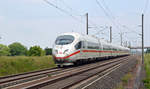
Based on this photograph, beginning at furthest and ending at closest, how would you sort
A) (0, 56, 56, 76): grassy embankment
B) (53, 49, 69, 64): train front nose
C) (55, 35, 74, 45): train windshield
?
(55, 35, 74, 45): train windshield
(53, 49, 69, 64): train front nose
(0, 56, 56, 76): grassy embankment

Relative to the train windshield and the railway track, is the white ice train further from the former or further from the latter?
the railway track

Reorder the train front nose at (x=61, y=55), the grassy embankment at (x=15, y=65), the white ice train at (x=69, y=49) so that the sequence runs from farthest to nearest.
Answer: the white ice train at (x=69, y=49), the train front nose at (x=61, y=55), the grassy embankment at (x=15, y=65)

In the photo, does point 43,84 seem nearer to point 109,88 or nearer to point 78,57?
point 109,88

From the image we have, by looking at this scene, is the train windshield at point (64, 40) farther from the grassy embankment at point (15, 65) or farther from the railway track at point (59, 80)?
the railway track at point (59, 80)

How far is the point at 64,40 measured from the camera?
19.7m

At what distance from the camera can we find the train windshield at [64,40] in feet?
63.7

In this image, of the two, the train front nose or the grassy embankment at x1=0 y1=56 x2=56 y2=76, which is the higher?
the train front nose

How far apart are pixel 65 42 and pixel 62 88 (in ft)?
35.3

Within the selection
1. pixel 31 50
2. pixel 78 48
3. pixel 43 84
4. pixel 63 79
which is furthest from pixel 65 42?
pixel 31 50

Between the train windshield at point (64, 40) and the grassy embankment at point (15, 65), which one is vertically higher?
the train windshield at point (64, 40)

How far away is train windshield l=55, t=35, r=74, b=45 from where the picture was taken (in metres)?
19.4

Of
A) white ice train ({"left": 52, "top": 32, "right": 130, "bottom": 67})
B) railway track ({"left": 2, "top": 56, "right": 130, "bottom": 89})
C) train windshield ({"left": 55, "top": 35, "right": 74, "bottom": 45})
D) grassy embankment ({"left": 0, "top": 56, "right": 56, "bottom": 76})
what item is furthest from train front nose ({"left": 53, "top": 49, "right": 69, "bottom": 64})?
railway track ({"left": 2, "top": 56, "right": 130, "bottom": 89})

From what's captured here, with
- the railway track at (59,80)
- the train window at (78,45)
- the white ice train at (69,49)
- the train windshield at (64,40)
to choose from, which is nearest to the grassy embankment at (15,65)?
the white ice train at (69,49)

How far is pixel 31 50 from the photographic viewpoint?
97250 millimetres
